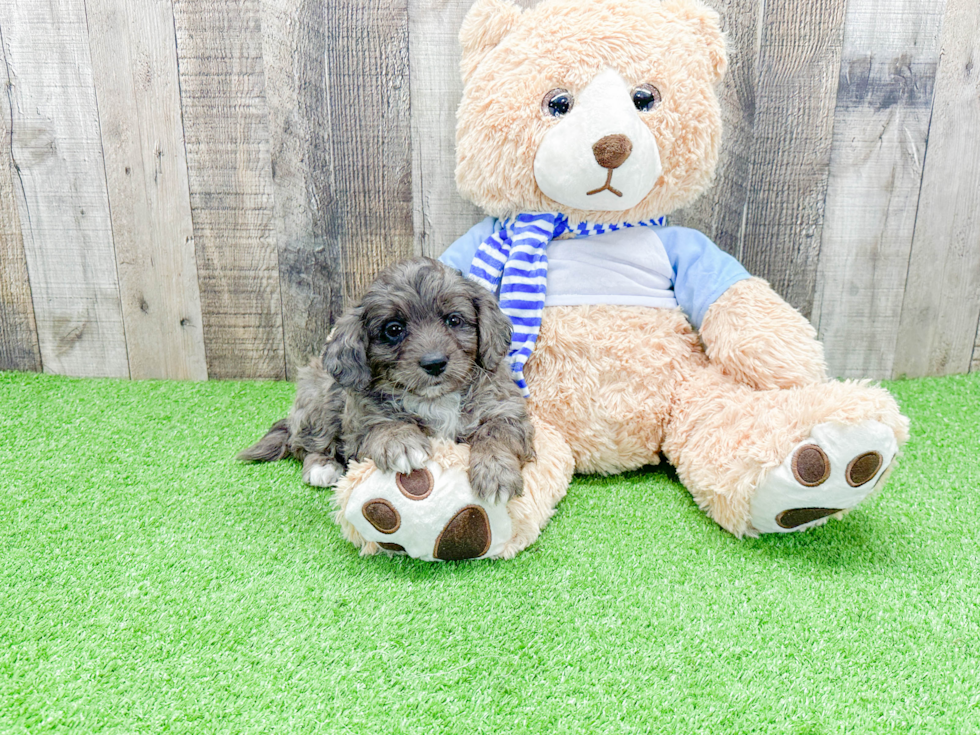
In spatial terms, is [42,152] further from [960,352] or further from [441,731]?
[960,352]

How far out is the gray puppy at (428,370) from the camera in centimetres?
173

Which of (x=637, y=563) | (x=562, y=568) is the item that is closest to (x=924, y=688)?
(x=637, y=563)

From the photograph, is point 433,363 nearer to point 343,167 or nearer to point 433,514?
point 433,514

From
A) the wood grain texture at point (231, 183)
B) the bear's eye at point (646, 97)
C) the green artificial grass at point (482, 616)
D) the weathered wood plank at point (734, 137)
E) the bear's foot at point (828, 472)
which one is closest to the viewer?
the green artificial grass at point (482, 616)

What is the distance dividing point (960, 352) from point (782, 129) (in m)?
1.26

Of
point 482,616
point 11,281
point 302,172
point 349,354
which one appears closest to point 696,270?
point 349,354

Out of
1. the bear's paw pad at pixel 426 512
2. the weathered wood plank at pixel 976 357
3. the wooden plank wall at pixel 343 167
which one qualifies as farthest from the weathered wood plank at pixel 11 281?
the weathered wood plank at pixel 976 357

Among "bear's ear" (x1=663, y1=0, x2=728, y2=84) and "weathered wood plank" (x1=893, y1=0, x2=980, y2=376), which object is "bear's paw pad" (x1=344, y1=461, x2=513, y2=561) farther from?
"weathered wood plank" (x1=893, y1=0, x2=980, y2=376)

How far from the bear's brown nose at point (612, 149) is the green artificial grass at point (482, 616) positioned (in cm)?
98

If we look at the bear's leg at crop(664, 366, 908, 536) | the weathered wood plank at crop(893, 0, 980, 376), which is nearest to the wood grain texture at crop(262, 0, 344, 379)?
the bear's leg at crop(664, 366, 908, 536)

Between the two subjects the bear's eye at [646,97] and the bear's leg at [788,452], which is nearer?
the bear's leg at [788,452]

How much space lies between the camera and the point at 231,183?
2719mm

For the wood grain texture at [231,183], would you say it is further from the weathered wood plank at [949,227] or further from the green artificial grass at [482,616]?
the weathered wood plank at [949,227]

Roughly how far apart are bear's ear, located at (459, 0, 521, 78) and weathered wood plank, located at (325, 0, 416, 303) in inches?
17.4
